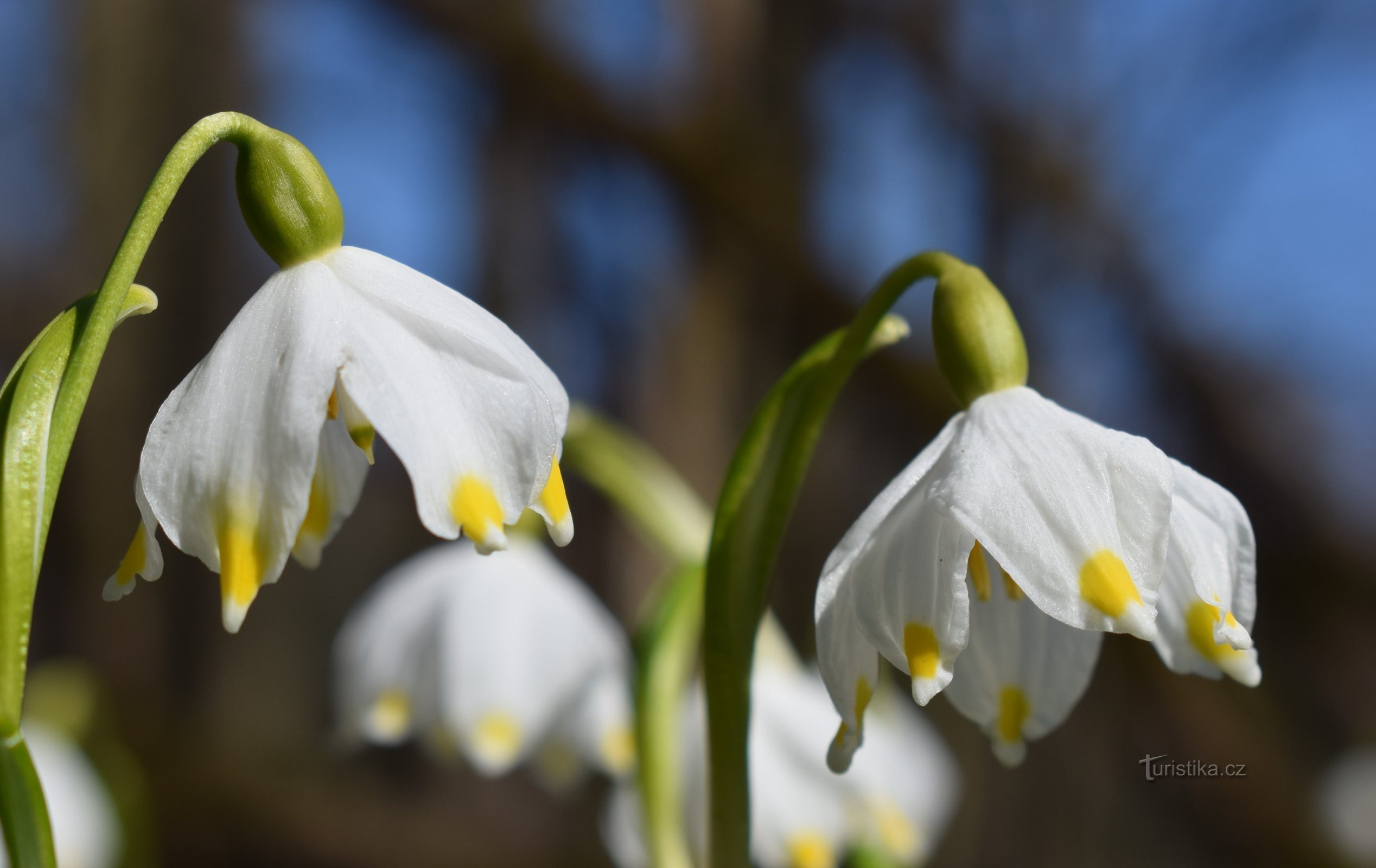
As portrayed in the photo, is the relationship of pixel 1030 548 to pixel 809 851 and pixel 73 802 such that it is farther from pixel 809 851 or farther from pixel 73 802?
pixel 73 802

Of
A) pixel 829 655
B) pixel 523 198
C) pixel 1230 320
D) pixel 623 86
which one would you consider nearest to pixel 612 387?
pixel 523 198

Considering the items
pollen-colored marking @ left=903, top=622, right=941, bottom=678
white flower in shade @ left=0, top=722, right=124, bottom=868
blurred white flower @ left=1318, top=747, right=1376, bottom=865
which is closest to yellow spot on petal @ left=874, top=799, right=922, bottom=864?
pollen-colored marking @ left=903, top=622, right=941, bottom=678

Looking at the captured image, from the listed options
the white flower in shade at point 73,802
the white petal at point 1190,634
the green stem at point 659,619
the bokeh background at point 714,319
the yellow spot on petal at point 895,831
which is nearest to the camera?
the white petal at point 1190,634

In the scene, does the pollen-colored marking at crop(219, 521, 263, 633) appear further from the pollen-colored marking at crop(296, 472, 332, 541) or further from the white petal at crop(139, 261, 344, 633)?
the pollen-colored marking at crop(296, 472, 332, 541)

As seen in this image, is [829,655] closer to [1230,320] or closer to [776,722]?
[776,722]

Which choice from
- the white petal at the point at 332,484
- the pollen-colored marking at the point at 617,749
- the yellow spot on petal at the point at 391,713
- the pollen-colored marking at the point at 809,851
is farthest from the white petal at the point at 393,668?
the white petal at the point at 332,484

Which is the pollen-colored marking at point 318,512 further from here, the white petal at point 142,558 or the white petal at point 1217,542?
the white petal at point 1217,542
